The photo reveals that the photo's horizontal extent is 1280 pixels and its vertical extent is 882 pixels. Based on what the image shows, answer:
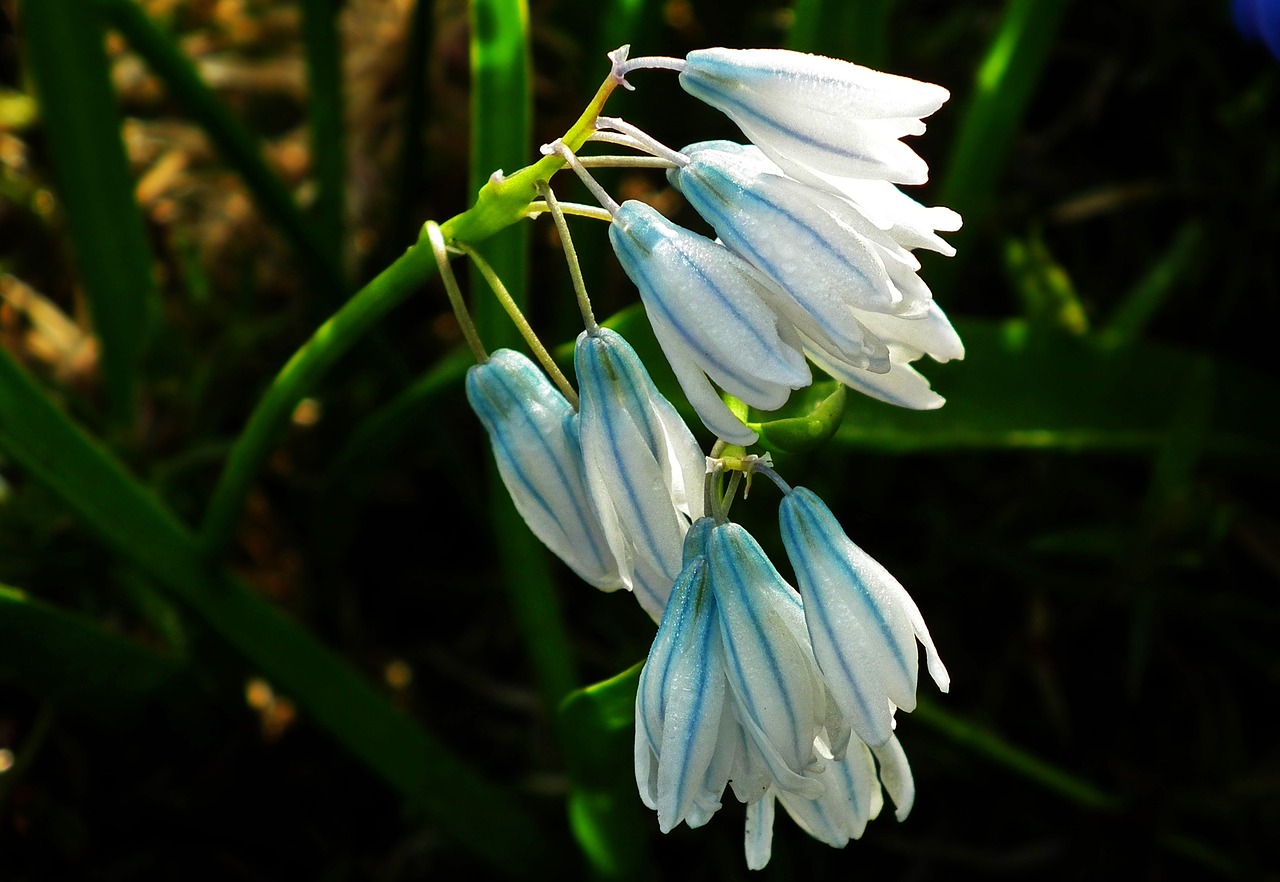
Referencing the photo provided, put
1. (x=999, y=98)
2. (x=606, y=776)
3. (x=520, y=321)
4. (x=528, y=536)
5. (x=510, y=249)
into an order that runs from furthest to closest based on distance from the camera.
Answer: (x=999, y=98), (x=528, y=536), (x=510, y=249), (x=606, y=776), (x=520, y=321)

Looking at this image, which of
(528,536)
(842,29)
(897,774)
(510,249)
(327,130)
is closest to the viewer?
(897,774)

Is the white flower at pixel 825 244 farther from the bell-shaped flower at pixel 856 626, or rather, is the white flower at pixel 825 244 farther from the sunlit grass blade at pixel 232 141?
the sunlit grass blade at pixel 232 141

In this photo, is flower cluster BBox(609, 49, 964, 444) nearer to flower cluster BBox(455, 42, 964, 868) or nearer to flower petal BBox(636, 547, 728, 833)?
flower cluster BBox(455, 42, 964, 868)

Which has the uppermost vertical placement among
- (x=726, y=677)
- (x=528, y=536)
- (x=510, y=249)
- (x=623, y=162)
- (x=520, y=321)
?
(x=623, y=162)

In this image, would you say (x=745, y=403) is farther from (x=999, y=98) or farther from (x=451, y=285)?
(x=999, y=98)

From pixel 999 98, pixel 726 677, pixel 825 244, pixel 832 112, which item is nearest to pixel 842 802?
pixel 726 677

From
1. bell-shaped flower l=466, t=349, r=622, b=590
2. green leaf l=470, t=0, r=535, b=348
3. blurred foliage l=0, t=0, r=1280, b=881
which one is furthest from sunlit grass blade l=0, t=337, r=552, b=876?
bell-shaped flower l=466, t=349, r=622, b=590

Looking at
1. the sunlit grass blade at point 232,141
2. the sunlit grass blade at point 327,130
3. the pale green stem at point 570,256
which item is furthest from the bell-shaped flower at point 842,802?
the sunlit grass blade at point 327,130
